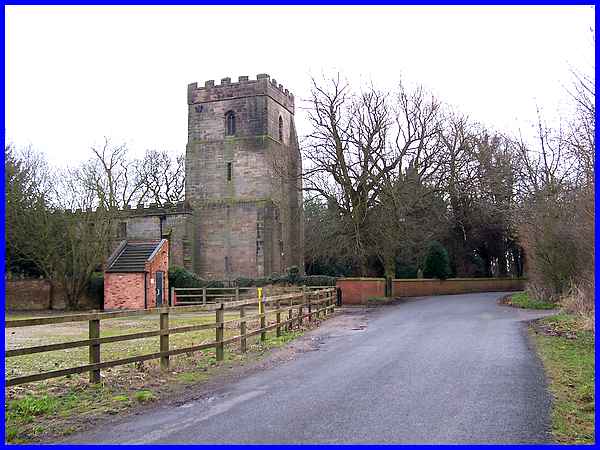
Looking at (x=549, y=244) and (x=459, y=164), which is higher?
(x=459, y=164)

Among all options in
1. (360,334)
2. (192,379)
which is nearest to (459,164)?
(360,334)

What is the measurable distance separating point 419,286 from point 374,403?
1295 inches

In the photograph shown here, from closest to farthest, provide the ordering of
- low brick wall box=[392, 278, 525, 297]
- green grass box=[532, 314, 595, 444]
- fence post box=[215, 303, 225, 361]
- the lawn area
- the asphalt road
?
1. the asphalt road
2. green grass box=[532, 314, 595, 444]
3. the lawn area
4. fence post box=[215, 303, 225, 361]
5. low brick wall box=[392, 278, 525, 297]

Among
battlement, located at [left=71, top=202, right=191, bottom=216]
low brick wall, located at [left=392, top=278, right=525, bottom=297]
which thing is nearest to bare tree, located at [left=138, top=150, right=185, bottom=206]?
battlement, located at [left=71, top=202, right=191, bottom=216]

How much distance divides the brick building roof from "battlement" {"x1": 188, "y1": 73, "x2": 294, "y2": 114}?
12746mm

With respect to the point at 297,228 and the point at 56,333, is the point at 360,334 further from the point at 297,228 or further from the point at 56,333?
the point at 297,228

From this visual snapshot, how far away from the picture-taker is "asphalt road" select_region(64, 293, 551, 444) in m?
6.26

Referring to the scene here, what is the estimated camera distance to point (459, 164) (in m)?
37.7

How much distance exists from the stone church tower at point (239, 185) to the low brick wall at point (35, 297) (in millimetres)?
10035

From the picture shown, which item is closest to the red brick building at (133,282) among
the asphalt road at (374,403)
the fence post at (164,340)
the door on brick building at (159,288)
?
the door on brick building at (159,288)

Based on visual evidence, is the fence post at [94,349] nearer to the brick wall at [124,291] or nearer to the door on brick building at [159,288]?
the brick wall at [124,291]

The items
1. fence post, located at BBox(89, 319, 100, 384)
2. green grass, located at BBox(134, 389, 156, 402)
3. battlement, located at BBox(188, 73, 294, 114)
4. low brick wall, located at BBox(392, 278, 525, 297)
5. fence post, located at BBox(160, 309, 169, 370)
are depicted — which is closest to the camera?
green grass, located at BBox(134, 389, 156, 402)

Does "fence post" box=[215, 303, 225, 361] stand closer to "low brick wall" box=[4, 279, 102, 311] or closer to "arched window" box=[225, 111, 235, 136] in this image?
"low brick wall" box=[4, 279, 102, 311]

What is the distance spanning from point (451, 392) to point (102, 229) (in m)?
28.9
